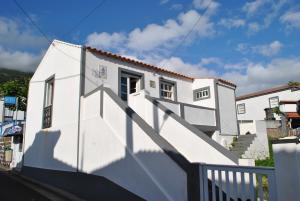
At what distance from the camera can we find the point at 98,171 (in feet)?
26.7

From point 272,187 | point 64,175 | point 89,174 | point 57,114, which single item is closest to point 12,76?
point 57,114

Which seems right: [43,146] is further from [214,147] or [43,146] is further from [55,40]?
[214,147]

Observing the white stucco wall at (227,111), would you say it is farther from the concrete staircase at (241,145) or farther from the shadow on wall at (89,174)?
the shadow on wall at (89,174)

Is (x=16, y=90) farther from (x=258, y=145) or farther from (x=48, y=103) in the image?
(x=258, y=145)

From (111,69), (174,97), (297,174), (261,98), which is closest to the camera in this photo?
(297,174)

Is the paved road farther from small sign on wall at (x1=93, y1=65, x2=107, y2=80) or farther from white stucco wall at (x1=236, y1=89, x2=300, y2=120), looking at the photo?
white stucco wall at (x1=236, y1=89, x2=300, y2=120)

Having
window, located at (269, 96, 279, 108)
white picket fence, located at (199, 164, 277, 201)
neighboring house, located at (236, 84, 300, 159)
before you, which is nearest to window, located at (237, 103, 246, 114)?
neighboring house, located at (236, 84, 300, 159)

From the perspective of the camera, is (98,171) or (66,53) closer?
(98,171)

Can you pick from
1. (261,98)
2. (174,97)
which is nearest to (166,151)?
(174,97)

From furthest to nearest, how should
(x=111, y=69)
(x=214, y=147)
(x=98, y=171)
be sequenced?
(x=111, y=69) < (x=98, y=171) < (x=214, y=147)

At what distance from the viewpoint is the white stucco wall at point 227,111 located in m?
14.6

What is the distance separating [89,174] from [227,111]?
30.7 ft

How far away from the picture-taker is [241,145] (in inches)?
556

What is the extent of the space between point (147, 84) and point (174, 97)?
193 centimetres
